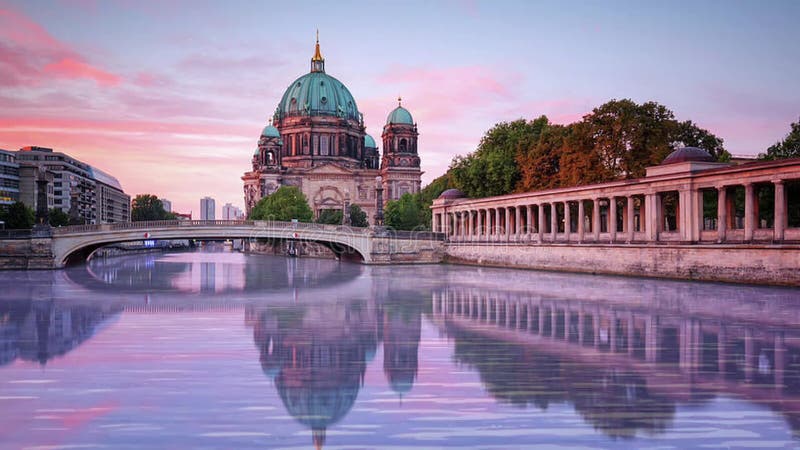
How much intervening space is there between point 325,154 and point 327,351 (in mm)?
105186

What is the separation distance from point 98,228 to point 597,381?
152 ft

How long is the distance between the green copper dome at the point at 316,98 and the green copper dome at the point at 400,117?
819cm

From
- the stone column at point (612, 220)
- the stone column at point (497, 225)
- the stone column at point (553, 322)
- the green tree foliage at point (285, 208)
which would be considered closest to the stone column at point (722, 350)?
the stone column at point (553, 322)

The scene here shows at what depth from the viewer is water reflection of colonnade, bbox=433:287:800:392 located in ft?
39.7

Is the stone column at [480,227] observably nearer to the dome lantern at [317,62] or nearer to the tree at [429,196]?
the tree at [429,196]

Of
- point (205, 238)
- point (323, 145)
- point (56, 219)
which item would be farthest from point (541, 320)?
point (323, 145)

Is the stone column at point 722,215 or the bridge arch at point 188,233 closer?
the stone column at point 722,215

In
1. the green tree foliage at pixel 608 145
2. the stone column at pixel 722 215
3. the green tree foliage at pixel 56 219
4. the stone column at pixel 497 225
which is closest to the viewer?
the stone column at pixel 722 215

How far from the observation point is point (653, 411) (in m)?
9.12

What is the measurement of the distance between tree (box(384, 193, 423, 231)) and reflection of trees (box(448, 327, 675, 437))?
225 feet

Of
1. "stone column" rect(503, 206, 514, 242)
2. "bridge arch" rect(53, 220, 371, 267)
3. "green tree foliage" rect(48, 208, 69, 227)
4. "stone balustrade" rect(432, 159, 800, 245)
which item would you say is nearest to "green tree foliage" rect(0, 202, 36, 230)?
"green tree foliage" rect(48, 208, 69, 227)

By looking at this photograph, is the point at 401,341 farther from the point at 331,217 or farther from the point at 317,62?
the point at 317,62

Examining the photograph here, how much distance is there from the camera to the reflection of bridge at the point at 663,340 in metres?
10.7

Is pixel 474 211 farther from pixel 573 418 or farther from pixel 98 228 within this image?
pixel 573 418
